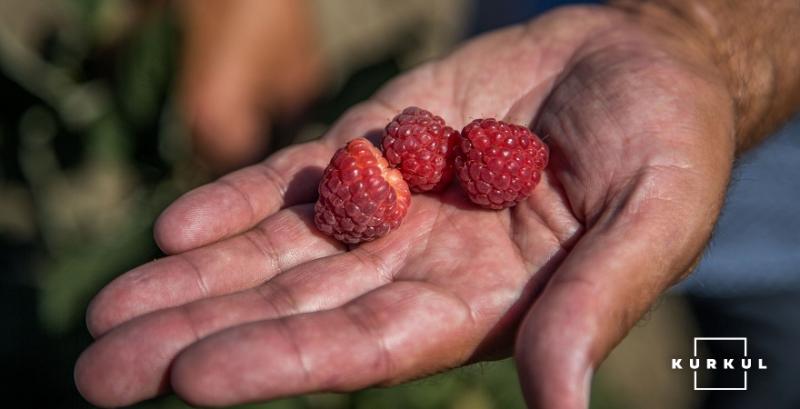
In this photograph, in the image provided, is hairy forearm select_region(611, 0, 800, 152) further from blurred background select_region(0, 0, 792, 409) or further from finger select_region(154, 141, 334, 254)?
finger select_region(154, 141, 334, 254)

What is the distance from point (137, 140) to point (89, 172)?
0.82 feet

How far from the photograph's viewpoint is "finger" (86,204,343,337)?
1938 mm

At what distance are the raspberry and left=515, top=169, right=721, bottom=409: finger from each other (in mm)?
629

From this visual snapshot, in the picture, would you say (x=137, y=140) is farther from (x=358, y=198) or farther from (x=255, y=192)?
(x=358, y=198)

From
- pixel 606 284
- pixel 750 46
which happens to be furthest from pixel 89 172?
pixel 750 46

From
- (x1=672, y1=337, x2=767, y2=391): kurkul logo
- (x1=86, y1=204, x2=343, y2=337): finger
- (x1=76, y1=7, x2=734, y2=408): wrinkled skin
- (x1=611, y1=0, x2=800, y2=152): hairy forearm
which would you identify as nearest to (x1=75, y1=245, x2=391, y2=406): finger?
(x1=76, y1=7, x2=734, y2=408): wrinkled skin

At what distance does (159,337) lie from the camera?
1759 mm

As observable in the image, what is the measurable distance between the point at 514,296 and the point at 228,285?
67 centimetres

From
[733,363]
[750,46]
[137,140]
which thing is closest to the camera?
[750,46]

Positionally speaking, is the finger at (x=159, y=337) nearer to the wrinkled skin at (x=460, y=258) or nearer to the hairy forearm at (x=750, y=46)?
the wrinkled skin at (x=460, y=258)

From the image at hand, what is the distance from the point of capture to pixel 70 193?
10.9 ft

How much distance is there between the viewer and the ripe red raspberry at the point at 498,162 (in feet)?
7.41

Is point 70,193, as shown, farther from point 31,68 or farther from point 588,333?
point 588,333

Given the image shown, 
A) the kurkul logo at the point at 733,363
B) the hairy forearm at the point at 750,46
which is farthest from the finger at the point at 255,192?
the kurkul logo at the point at 733,363
